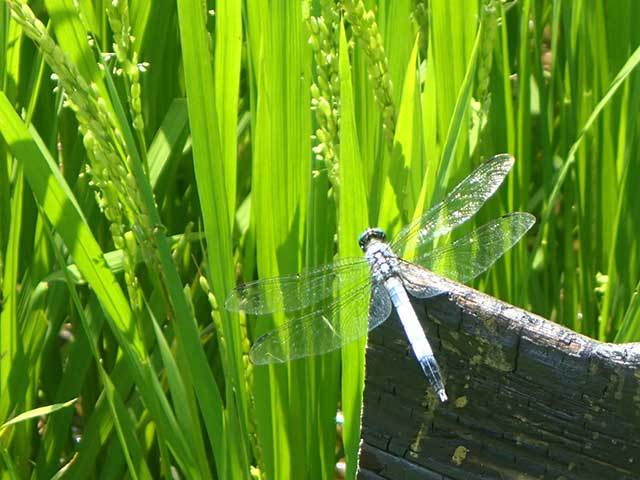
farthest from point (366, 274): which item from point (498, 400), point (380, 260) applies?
point (498, 400)

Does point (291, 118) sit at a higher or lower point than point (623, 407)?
higher

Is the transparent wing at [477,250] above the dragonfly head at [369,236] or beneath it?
above

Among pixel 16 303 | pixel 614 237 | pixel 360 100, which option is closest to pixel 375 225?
pixel 360 100

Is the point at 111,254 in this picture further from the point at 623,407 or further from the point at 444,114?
the point at 623,407

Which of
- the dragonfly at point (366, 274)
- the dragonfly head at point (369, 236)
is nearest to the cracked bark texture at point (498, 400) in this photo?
the dragonfly at point (366, 274)

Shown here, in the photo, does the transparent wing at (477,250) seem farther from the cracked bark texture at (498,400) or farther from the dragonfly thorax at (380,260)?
the cracked bark texture at (498,400)

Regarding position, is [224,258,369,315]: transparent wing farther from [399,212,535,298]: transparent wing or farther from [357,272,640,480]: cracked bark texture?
[357,272,640,480]: cracked bark texture
